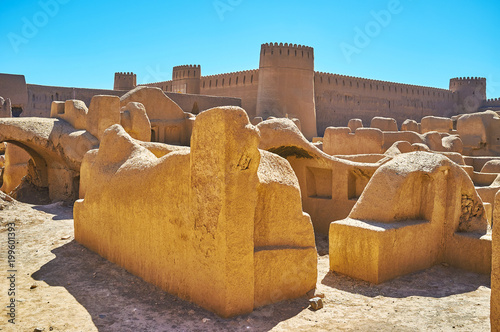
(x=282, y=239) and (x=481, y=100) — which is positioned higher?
(x=481, y=100)

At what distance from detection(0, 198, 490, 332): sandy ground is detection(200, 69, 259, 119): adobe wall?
19.2m

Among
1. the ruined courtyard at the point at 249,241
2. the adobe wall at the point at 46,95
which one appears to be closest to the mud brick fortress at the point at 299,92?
the adobe wall at the point at 46,95

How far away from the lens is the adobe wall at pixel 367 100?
88.1 feet

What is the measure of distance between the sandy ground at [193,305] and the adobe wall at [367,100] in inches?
842

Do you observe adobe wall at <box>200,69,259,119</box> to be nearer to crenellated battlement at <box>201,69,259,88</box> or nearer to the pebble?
crenellated battlement at <box>201,69,259,88</box>

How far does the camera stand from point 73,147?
32.0 feet

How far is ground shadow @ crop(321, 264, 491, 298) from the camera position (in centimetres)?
505

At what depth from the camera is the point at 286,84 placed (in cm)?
2398

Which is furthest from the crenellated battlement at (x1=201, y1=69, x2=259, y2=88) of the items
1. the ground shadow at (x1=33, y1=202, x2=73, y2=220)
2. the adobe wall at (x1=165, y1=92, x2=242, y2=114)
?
the ground shadow at (x1=33, y1=202, x2=73, y2=220)

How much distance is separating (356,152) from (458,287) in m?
6.29

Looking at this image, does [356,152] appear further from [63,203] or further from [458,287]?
[63,203]

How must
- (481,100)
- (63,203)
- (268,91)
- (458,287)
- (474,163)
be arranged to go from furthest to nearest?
(481,100) < (268,91) < (474,163) < (63,203) < (458,287)

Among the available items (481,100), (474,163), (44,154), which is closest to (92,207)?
(44,154)

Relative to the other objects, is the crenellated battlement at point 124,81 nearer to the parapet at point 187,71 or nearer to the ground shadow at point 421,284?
the parapet at point 187,71
